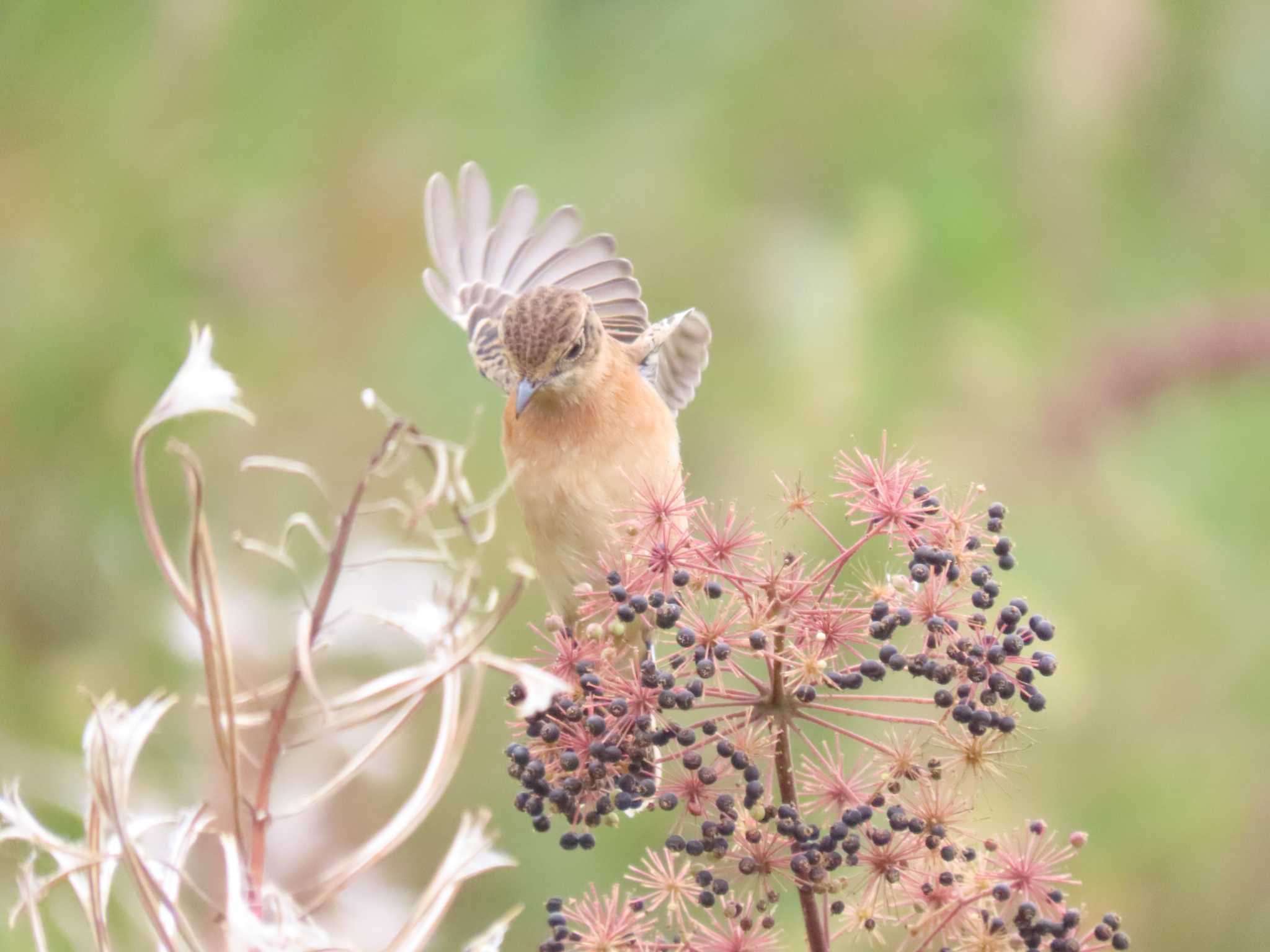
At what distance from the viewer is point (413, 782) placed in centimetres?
586

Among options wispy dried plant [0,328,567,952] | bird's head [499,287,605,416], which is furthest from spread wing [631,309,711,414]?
wispy dried plant [0,328,567,952]

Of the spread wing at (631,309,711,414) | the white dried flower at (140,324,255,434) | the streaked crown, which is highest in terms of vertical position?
the spread wing at (631,309,711,414)

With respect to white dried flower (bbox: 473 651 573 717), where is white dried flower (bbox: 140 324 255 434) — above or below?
above

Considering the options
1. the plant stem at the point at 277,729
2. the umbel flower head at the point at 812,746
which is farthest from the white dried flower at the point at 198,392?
the umbel flower head at the point at 812,746

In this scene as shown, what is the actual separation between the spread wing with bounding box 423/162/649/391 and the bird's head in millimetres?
710

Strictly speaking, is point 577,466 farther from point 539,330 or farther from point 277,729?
point 277,729

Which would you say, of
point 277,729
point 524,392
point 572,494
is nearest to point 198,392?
point 277,729

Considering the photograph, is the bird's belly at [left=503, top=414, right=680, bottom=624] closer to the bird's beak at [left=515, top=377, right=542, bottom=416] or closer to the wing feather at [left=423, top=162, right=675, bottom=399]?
the bird's beak at [left=515, top=377, right=542, bottom=416]

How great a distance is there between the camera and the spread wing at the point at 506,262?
5668 mm

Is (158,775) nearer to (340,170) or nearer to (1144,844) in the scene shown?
(340,170)

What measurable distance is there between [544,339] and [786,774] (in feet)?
7.72

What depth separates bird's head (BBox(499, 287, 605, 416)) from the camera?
15.5ft

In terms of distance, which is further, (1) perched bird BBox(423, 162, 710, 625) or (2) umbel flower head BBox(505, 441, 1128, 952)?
(1) perched bird BBox(423, 162, 710, 625)

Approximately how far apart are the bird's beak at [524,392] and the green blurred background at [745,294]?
1437 mm
